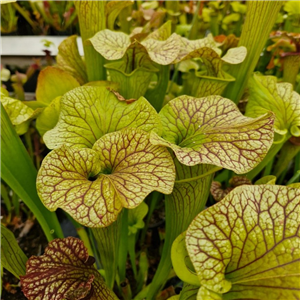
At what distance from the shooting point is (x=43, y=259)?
517 millimetres

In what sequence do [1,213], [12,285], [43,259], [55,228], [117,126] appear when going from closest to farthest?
[43,259] → [117,126] → [55,228] → [12,285] → [1,213]

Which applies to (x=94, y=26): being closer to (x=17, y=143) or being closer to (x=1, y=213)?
(x=17, y=143)

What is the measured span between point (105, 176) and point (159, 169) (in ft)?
0.30

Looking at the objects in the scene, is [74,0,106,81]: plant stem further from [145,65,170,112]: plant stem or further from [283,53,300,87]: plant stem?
[283,53,300,87]: plant stem

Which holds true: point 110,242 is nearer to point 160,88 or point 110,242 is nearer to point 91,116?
point 91,116

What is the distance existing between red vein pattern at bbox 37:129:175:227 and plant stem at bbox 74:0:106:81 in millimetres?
388

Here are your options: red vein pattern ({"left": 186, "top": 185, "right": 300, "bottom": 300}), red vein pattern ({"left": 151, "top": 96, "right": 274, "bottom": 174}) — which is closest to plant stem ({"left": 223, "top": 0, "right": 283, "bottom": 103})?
red vein pattern ({"left": 151, "top": 96, "right": 274, "bottom": 174})

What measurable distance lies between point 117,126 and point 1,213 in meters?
0.66

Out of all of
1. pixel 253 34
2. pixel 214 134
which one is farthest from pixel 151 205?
pixel 253 34

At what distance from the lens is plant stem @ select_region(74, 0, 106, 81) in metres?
0.79

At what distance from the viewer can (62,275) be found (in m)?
0.51

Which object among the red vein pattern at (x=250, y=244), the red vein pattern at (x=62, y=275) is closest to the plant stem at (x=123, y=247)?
the red vein pattern at (x=62, y=275)

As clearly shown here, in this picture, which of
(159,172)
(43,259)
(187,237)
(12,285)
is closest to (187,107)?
(159,172)

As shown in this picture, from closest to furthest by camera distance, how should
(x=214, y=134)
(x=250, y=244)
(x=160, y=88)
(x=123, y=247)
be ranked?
(x=250, y=244) < (x=214, y=134) < (x=123, y=247) < (x=160, y=88)
